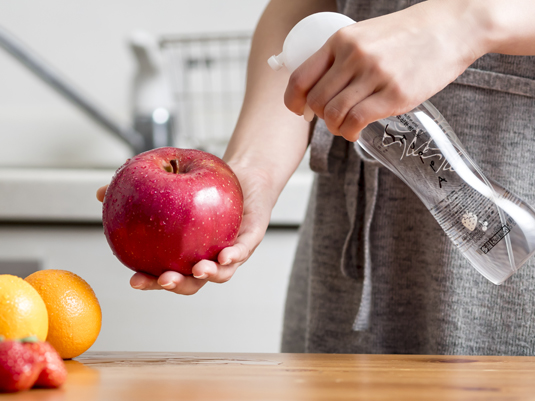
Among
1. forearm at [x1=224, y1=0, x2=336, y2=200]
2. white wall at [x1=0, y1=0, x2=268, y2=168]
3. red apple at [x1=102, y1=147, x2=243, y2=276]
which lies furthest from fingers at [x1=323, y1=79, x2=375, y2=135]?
Result: white wall at [x1=0, y1=0, x2=268, y2=168]

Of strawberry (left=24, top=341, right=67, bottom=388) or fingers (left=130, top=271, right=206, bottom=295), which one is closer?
strawberry (left=24, top=341, right=67, bottom=388)

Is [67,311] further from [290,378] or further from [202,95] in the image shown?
[202,95]

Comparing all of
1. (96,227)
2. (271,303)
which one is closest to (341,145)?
(271,303)

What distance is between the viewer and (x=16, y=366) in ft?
1.11

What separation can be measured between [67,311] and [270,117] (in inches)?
15.1

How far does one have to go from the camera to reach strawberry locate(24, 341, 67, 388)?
1.16 feet

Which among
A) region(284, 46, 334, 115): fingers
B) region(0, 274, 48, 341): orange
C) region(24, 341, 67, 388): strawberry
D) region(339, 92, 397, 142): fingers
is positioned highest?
region(284, 46, 334, 115): fingers

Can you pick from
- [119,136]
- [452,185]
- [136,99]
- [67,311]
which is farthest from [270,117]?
[136,99]

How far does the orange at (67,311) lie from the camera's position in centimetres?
45

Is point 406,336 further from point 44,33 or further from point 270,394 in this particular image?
point 44,33

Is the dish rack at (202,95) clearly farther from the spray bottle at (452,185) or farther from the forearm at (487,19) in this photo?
the forearm at (487,19)

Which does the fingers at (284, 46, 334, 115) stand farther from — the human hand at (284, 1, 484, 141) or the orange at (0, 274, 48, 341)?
the orange at (0, 274, 48, 341)

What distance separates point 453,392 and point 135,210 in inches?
12.2

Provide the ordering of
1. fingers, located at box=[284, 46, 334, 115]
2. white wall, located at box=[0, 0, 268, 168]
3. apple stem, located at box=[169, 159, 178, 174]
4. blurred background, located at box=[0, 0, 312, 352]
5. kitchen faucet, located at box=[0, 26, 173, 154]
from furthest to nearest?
white wall, located at box=[0, 0, 268, 168]
blurred background, located at box=[0, 0, 312, 352]
kitchen faucet, located at box=[0, 26, 173, 154]
apple stem, located at box=[169, 159, 178, 174]
fingers, located at box=[284, 46, 334, 115]
